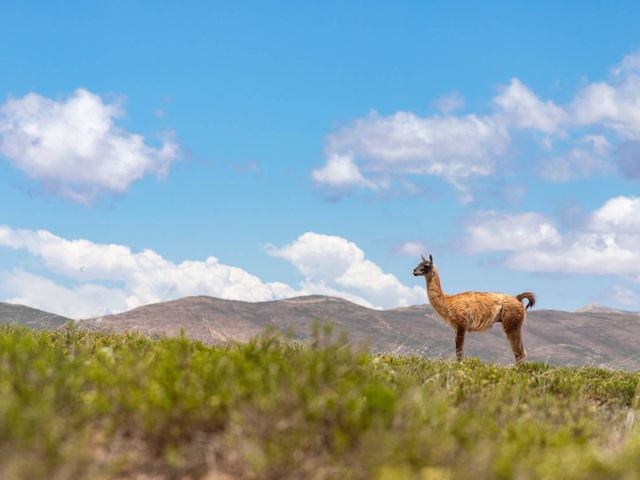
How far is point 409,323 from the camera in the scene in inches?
3462

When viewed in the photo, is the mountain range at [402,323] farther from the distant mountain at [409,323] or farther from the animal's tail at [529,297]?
the animal's tail at [529,297]

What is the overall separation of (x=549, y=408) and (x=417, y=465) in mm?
4452

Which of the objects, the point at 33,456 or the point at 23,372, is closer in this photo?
the point at 33,456

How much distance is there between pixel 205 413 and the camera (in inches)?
250

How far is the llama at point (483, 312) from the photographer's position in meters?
20.0

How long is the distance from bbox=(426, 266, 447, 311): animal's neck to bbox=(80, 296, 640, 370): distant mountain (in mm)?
40924

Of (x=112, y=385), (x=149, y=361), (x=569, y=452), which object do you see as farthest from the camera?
(x=149, y=361)

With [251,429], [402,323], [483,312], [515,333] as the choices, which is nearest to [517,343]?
[515,333]

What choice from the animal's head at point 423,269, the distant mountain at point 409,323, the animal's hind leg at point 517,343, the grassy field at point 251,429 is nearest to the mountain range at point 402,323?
the distant mountain at point 409,323

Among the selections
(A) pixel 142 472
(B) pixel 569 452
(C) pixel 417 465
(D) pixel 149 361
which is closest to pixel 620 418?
(B) pixel 569 452

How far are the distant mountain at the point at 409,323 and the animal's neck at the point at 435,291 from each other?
134 feet

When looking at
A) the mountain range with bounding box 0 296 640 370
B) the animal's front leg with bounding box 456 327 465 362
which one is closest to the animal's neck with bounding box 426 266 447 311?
the animal's front leg with bounding box 456 327 465 362

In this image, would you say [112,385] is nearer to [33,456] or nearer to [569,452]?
[33,456]

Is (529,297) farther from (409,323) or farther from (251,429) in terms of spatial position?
(409,323)
